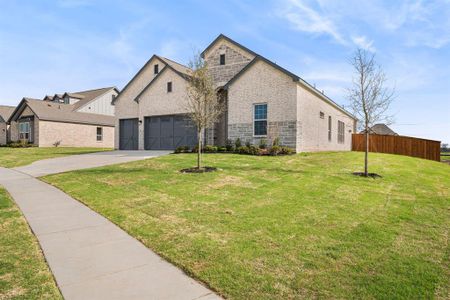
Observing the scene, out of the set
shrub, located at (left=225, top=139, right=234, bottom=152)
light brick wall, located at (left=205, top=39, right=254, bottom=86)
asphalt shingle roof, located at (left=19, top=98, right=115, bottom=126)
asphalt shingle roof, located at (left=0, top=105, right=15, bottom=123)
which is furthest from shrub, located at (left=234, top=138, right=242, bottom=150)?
asphalt shingle roof, located at (left=0, top=105, right=15, bottom=123)

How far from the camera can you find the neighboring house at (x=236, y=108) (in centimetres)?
1761

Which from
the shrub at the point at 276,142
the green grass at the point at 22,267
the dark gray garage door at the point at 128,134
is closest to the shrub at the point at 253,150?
the shrub at the point at 276,142

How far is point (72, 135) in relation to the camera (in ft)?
111

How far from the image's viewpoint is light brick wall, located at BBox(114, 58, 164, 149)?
85.9ft

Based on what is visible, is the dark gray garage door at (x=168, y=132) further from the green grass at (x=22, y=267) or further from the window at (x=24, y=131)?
the window at (x=24, y=131)

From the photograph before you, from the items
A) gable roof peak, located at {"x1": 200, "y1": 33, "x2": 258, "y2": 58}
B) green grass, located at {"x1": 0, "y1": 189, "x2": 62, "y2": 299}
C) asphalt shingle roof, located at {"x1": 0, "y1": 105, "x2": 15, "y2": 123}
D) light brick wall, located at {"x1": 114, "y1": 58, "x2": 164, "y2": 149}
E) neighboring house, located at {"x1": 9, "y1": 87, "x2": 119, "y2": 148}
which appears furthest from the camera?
asphalt shingle roof, located at {"x1": 0, "y1": 105, "x2": 15, "y2": 123}

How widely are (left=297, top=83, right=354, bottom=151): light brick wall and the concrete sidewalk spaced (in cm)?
1416

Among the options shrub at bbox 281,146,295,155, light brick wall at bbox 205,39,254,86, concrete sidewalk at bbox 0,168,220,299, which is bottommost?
concrete sidewalk at bbox 0,168,220,299

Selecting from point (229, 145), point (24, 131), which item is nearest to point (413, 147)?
point (229, 145)

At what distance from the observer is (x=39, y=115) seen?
101ft

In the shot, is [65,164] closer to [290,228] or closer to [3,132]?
→ [290,228]

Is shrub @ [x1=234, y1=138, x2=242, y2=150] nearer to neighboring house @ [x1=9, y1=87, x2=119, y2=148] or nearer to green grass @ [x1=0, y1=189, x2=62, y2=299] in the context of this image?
green grass @ [x1=0, y1=189, x2=62, y2=299]

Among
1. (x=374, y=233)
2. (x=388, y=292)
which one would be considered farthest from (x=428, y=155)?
(x=388, y=292)

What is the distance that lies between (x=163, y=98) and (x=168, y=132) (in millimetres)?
2889
